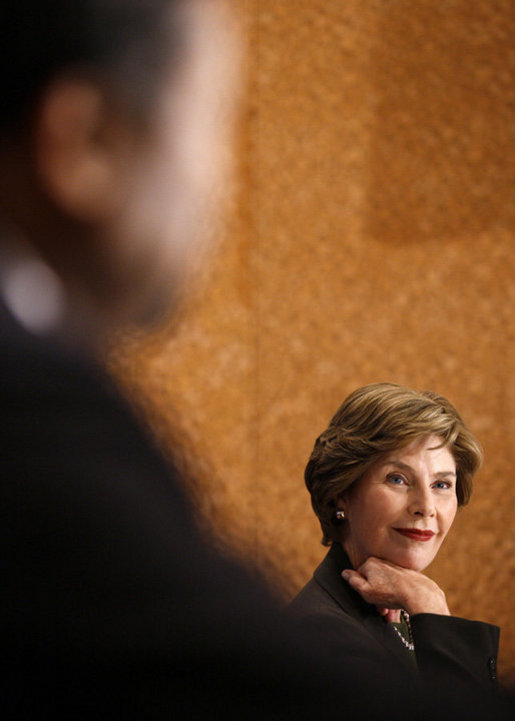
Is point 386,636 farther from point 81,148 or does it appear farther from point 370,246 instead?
point 370,246

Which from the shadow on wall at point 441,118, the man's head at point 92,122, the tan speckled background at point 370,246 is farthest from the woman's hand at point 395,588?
the shadow on wall at point 441,118

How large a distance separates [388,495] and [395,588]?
0.19 feet

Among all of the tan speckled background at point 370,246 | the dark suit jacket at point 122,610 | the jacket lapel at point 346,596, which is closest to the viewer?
the dark suit jacket at point 122,610

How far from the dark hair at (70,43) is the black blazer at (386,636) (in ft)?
0.40

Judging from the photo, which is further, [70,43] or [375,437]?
[375,437]

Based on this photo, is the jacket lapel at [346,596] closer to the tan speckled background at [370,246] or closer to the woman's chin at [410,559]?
the woman's chin at [410,559]

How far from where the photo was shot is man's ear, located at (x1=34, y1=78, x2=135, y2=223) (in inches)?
7.4

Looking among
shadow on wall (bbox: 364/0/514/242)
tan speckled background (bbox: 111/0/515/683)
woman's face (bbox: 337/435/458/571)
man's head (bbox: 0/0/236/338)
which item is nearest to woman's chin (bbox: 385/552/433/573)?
woman's face (bbox: 337/435/458/571)

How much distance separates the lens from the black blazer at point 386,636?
0.46 ft

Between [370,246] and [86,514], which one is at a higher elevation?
[370,246]

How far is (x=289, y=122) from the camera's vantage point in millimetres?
1240

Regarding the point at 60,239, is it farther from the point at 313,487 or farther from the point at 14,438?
the point at 313,487

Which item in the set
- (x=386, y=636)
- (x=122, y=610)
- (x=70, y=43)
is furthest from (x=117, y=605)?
(x=386, y=636)

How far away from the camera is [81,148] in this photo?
0.21 metres
